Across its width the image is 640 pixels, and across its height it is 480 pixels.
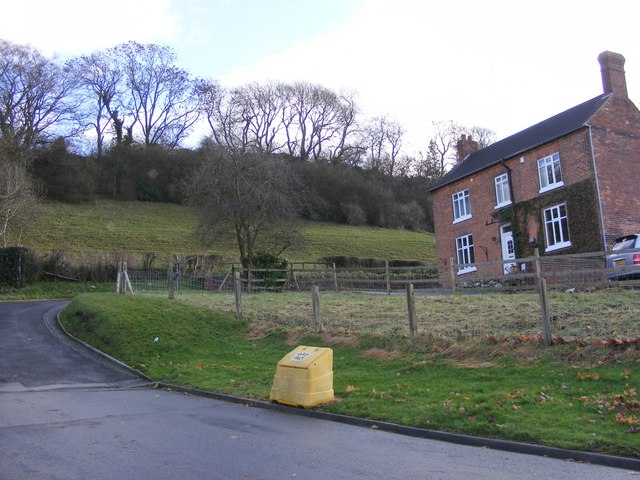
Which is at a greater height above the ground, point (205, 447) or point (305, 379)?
point (305, 379)

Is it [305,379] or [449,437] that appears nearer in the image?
[449,437]

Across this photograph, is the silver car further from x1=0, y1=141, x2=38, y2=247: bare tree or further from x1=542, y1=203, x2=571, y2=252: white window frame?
x1=0, y1=141, x2=38, y2=247: bare tree

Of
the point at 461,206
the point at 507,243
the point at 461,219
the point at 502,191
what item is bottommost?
the point at 507,243

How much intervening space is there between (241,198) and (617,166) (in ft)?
63.8

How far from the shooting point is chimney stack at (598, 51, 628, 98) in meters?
27.3

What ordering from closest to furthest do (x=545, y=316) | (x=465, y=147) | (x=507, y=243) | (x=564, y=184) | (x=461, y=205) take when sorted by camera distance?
(x=545, y=316) → (x=564, y=184) → (x=507, y=243) → (x=461, y=205) → (x=465, y=147)

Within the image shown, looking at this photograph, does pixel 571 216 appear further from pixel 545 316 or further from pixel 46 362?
pixel 46 362

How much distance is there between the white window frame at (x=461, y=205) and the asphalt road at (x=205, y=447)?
996 inches

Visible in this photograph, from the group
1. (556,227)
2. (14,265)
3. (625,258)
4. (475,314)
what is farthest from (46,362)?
(556,227)

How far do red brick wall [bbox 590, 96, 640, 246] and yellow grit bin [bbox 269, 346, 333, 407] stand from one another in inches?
754

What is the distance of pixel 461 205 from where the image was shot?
34.2 m

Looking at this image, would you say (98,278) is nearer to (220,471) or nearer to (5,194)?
(5,194)

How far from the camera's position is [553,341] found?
34.8 ft

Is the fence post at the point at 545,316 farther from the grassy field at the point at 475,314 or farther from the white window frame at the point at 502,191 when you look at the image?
the white window frame at the point at 502,191
